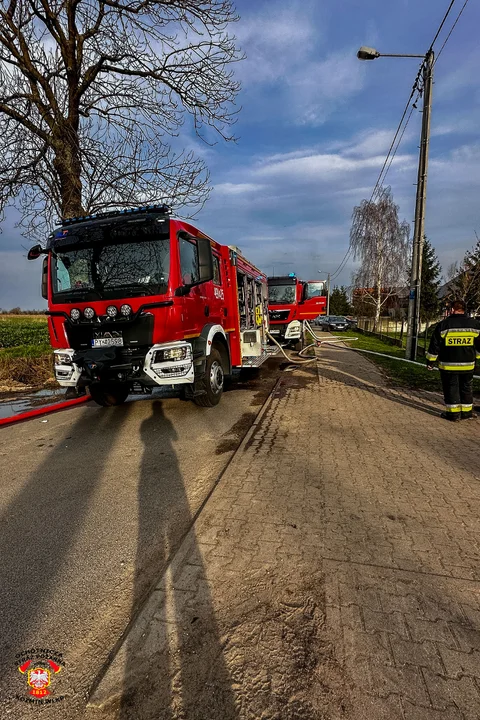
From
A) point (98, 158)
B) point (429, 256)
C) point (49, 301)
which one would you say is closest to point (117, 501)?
point (49, 301)

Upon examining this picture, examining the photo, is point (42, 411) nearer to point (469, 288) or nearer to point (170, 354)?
point (170, 354)

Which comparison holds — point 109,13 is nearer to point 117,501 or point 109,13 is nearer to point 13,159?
point 13,159

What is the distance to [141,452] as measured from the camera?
15.5 feet

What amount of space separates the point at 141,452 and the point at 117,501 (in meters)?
1.22

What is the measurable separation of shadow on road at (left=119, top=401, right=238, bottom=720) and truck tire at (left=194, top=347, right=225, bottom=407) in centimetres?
319

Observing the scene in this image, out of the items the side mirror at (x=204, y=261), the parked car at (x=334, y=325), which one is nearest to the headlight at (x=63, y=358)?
the side mirror at (x=204, y=261)

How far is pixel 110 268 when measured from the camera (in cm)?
554

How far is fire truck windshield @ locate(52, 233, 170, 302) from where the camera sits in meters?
5.35

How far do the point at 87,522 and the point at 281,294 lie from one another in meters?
13.0

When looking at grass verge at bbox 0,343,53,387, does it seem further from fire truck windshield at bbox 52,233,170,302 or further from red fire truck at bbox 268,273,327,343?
red fire truck at bbox 268,273,327,343

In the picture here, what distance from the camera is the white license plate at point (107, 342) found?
17.7ft

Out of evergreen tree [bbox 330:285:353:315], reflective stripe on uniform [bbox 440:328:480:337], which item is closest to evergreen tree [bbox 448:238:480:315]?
reflective stripe on uniform [bbox 440:328:480:337]

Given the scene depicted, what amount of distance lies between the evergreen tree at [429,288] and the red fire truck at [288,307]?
913 inches

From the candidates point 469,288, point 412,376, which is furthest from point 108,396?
point 469,288
